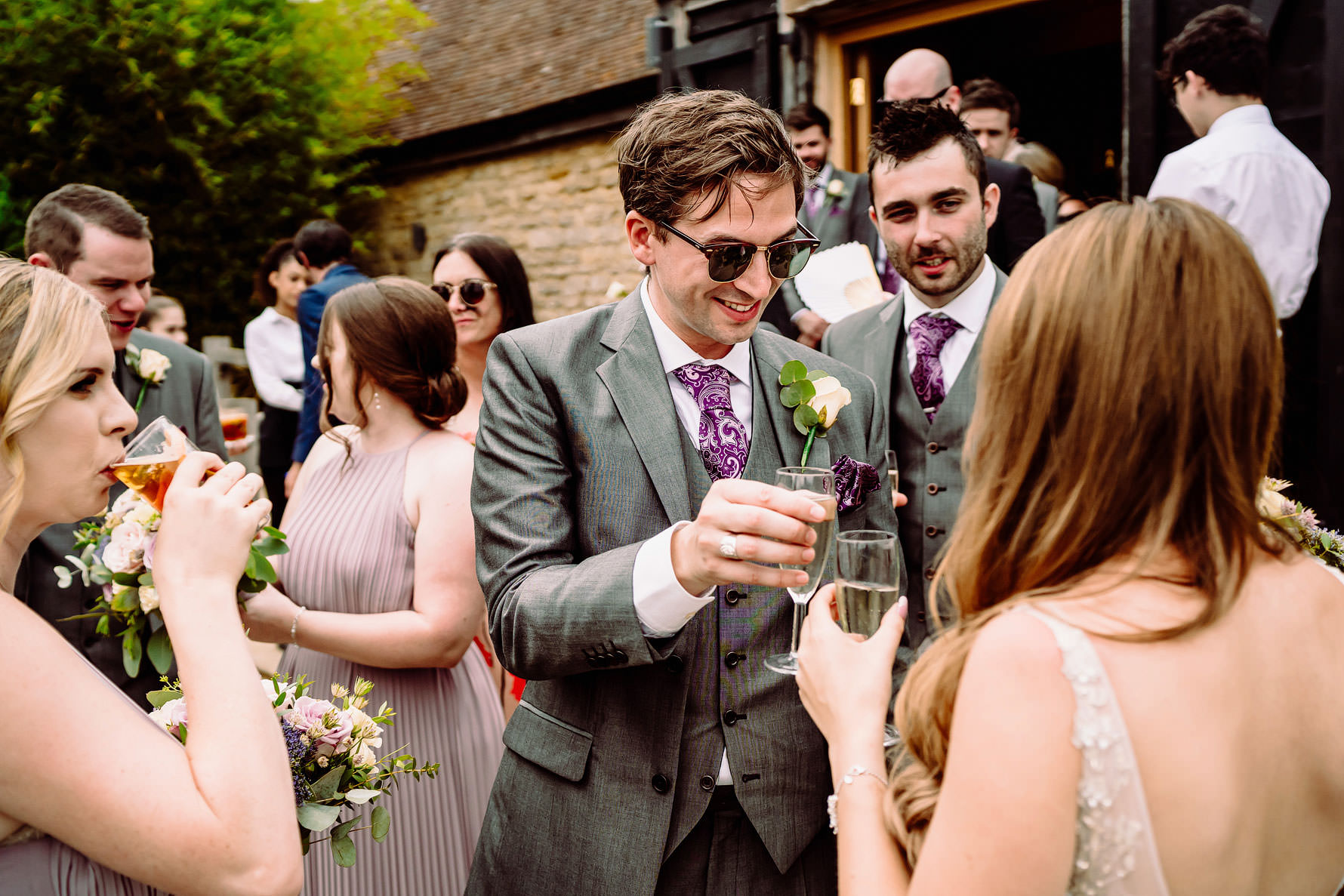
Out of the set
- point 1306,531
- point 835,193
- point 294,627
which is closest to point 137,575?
point 294,627

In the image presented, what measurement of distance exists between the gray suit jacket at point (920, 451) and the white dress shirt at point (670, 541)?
1.06 m

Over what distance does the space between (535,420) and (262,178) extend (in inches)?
488

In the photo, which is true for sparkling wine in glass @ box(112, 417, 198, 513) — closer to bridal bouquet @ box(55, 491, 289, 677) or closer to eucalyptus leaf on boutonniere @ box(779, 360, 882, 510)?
bridal bouquet @ box(55, 491, 289, 677)

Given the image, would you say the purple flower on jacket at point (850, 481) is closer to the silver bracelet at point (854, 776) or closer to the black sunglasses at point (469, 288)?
the silver bracelet at point (854, 776)

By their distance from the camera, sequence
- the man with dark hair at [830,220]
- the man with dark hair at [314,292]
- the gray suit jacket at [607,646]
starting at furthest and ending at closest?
1. the man with dark hair at [314,292]
2. the man with dark hair at [830,220]
3. the gray suit jacket at [607,646]

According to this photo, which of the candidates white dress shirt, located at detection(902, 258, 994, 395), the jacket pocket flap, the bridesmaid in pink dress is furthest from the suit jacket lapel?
the bridesmaid in pink dress

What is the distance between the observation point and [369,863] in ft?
9.06

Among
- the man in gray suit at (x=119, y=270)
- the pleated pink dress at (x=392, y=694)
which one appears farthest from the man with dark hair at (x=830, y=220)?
the man in gray suit at (x=119, y=270)

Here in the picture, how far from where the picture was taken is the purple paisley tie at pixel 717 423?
78.5 inches

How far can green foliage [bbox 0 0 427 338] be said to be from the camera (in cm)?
1155

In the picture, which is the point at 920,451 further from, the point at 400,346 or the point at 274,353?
the point at 274,353

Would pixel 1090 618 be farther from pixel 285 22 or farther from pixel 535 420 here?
pixel 285 22

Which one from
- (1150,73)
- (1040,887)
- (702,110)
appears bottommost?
(1040,887)

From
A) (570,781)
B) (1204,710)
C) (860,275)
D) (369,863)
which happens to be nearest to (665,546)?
(570,781)
